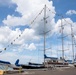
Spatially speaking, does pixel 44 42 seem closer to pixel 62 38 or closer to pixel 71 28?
pixel 62 38

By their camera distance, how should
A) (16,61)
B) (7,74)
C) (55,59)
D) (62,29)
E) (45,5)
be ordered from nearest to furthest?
1. (7,74)
2. (16,61)
3. (45,5)
4. (55,59)
5. (62,29)

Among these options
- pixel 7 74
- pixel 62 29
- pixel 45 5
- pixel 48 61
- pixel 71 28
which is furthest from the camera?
pixel 71 28

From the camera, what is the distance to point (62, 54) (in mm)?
73812

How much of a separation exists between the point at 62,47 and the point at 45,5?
23672 millimetres

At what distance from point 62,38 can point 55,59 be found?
10.0m

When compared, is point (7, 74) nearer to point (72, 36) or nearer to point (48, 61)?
point (48, 61)

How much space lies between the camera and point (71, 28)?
82.4 metres

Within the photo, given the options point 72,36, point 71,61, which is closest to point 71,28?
point 72,36

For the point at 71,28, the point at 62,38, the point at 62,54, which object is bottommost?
the point at 62,54

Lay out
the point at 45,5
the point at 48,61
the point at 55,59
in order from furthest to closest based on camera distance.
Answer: the point at 55,59, the point at 48,61, the point at 45,5

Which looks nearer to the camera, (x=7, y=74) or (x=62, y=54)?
(x=7, y=74)

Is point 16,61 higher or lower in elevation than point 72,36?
lower

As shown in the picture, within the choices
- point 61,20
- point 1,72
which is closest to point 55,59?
point 61,20

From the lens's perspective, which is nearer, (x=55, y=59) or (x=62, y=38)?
(x=55, y=59)
